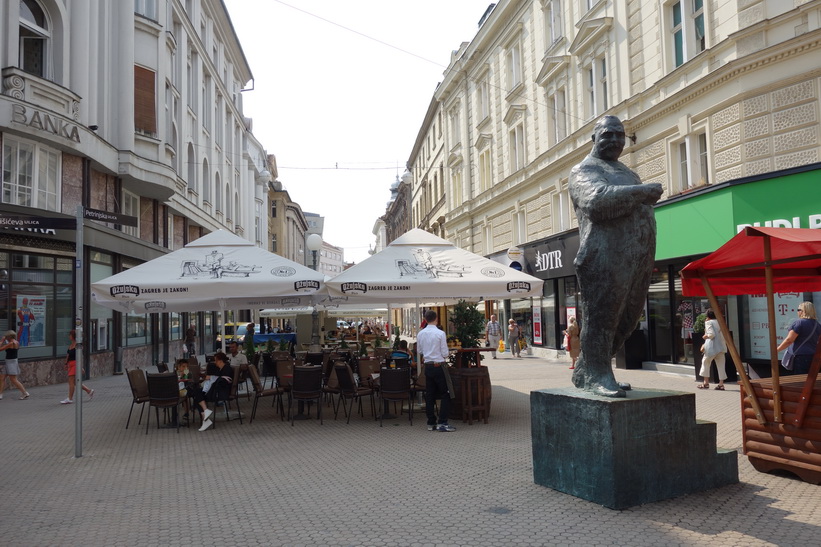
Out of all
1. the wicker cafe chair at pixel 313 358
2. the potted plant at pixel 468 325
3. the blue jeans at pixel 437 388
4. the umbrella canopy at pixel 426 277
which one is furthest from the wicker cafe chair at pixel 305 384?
the wicker cafe chair at pixel 313 358

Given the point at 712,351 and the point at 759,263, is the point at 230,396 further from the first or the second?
the point at 712,351

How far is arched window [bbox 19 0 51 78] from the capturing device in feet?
56.5

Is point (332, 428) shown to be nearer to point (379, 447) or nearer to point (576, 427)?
point (379, 447)

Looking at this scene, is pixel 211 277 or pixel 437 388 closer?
pixel 437 388

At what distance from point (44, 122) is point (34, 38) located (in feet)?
9.80

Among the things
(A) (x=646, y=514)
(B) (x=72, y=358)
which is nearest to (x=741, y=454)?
(A) (x=646, y=514)

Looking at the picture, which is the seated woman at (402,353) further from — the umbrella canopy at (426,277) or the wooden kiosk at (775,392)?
the wooden kiosk at (775,392)

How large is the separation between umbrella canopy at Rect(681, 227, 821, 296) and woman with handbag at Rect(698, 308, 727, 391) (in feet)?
15.2

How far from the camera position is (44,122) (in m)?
16.6

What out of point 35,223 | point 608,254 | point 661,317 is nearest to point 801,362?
point 608,254

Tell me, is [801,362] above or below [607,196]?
below

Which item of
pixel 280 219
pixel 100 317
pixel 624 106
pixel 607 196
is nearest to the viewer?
pixel 607 196

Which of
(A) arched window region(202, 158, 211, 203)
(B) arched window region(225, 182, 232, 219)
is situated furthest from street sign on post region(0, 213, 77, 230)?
(B) arched window region(225, 182, 232, 219)

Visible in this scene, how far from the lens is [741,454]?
7293 millimetres
